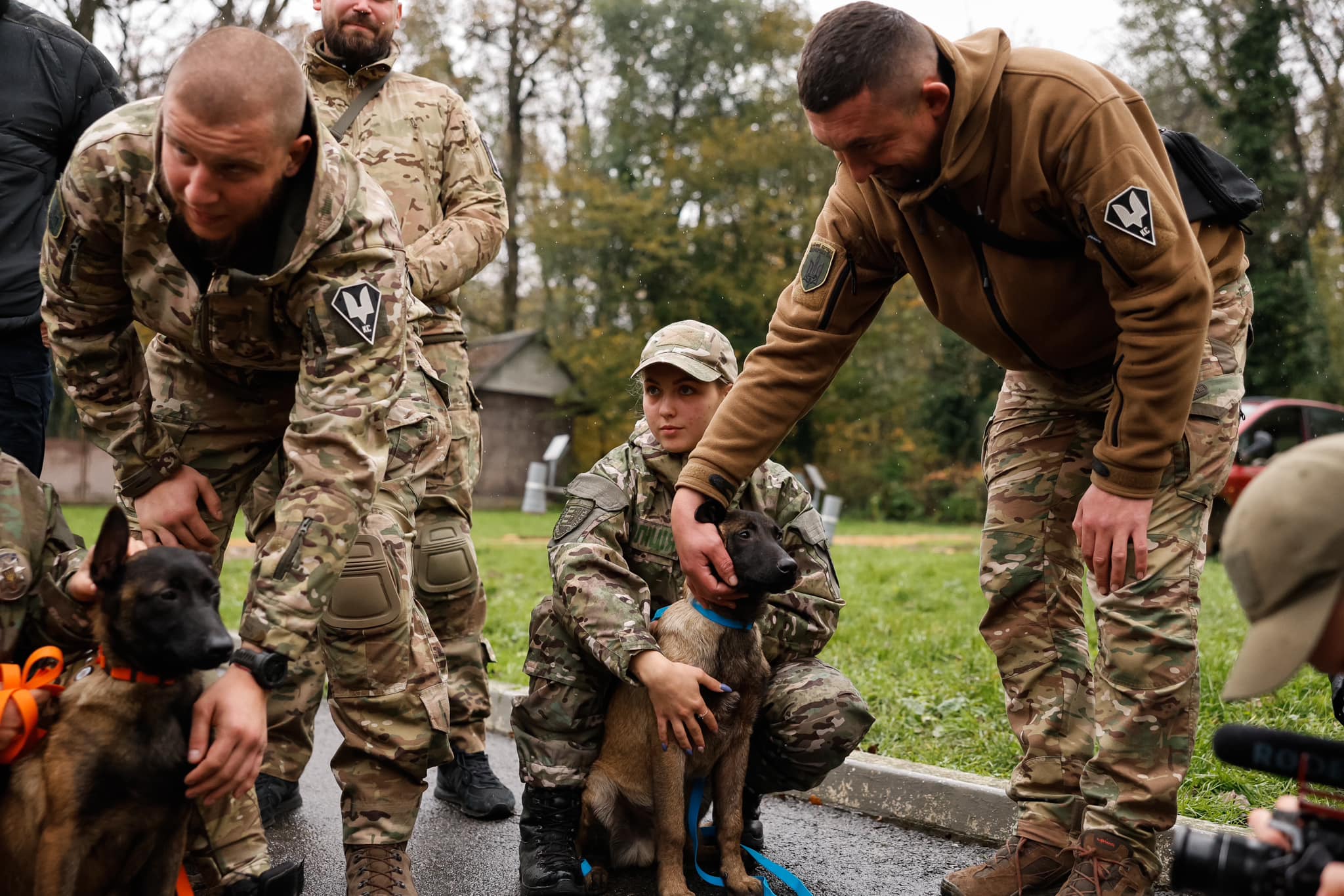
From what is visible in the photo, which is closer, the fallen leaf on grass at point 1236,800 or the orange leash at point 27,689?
the orange leash at point 27,689

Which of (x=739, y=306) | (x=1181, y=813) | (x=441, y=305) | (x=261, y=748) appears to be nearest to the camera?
(x=261, y=748)

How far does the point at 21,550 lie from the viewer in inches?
129

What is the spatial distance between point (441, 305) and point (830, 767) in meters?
2.45

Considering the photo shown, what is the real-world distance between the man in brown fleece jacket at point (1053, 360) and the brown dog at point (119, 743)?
1514 millimetres

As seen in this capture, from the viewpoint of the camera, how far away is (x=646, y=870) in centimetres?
417

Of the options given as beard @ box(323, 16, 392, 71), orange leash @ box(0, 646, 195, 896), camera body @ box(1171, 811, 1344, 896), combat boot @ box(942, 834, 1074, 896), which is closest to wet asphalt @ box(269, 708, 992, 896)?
combat boot @ box(942, 834, 1074, 896)

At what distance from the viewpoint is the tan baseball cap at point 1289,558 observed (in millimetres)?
1873

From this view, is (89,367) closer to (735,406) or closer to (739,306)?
(735,406)

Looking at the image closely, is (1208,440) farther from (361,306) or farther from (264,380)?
(264,380)

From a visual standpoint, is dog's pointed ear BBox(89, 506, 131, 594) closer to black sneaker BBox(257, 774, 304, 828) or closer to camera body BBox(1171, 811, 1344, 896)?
black sneaker BBox(257, 774, 304, 828)

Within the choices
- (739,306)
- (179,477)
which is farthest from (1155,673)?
(739,306)

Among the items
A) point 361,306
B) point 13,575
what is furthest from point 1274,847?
point 13,575

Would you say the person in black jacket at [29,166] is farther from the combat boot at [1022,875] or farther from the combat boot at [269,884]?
the combat boot at [1022,875]

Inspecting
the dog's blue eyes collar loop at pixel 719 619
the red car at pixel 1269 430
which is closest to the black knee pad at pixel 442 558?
the dog's blue eyes collar loop at pixel 719 619
